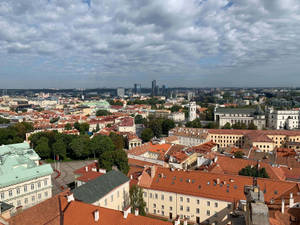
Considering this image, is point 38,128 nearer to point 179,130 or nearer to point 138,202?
point 179,130

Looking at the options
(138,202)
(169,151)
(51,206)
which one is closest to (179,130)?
(169,151)

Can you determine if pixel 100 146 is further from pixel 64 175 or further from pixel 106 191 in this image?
pixel 106 191

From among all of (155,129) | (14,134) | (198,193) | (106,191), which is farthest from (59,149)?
(198,193)

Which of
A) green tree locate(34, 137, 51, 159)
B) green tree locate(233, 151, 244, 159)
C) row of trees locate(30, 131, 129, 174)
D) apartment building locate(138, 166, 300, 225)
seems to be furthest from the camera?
green tree locate(34, 137, 51, 159)

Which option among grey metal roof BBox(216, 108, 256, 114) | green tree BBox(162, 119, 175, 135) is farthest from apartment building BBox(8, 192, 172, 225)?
grey metal roof BBox(216, 108, 256, 114)

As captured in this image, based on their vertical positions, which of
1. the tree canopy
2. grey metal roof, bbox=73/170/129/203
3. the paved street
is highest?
grey metal roof, bbox=73/170/129/203

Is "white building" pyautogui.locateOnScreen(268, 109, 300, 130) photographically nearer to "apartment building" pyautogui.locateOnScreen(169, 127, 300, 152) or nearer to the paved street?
"apartment building" pyautogui.locateOnScreen(169, 127, 300, 152)
